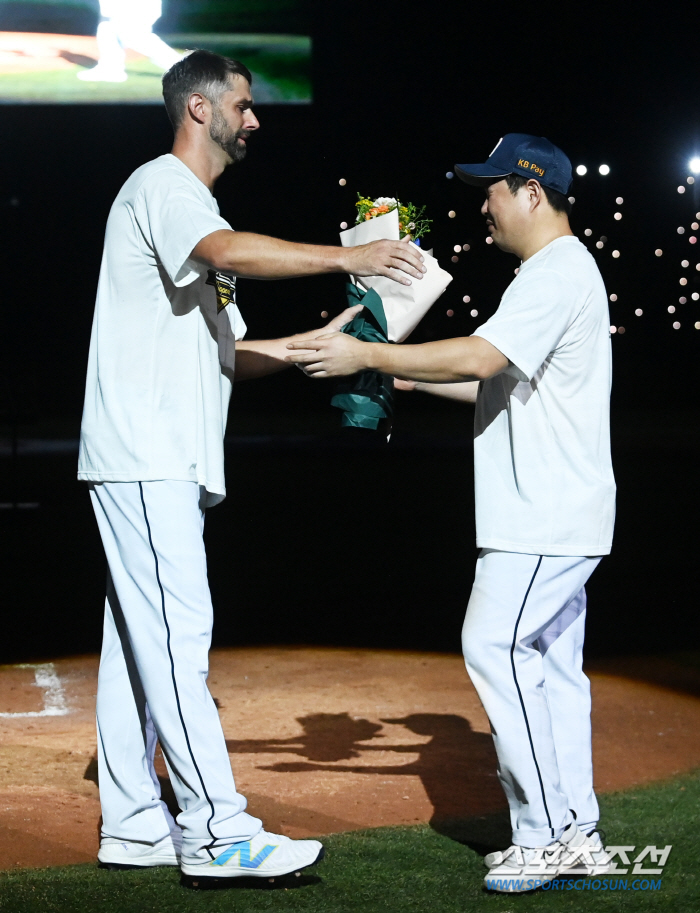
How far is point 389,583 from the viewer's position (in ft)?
31.5

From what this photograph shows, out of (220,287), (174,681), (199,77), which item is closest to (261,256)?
(220,287)

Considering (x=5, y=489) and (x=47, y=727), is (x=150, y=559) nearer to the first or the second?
(x=47, y=727)

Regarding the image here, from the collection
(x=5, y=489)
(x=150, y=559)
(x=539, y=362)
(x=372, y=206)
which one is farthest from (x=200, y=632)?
(x=5, y=489)

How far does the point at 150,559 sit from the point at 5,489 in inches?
484

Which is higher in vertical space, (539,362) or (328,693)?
(539,362)

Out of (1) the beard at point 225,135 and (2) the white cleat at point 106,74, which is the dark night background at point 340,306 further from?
(1) the beard at point 225,135

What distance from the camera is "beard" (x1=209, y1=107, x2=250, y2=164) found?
3.48m

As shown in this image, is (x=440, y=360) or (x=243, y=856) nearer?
(x=440, y=360)

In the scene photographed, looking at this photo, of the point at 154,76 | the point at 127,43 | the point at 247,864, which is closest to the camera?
the point at 247,864

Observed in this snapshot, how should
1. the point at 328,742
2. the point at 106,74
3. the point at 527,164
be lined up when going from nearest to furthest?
the point at 527,164, the point at 328,742, the point at 106,74

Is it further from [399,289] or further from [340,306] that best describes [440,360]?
[340,306]

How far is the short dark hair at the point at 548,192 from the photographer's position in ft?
11.2

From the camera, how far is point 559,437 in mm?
3334

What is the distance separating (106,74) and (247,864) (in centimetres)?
1444
